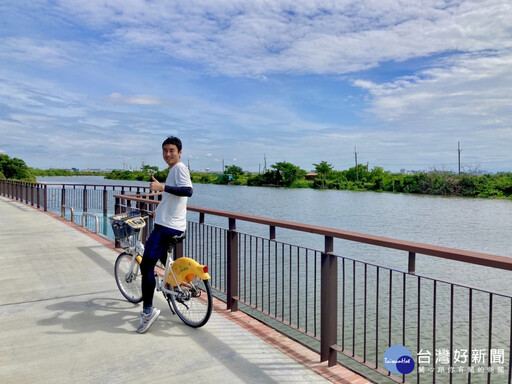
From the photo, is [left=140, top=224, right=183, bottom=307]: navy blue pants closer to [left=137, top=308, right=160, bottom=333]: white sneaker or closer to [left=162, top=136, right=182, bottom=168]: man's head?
[left=137, top=308, right=160, bottom=333]: white sneaker

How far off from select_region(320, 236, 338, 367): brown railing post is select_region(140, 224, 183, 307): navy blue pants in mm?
1348

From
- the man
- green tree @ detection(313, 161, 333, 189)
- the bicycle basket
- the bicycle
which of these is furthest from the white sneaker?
green tree @ detection(313, 161, 333, 189)

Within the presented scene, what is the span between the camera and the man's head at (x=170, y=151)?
3650 millimetres

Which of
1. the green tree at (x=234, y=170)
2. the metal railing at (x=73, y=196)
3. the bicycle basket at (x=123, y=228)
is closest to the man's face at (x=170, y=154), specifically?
the bicycle basket at (x=123, y=228)

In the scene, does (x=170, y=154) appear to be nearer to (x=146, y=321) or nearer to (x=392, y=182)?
Result: (x=146, y=321)

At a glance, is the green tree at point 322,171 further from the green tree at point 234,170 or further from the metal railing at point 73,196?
the metal railing at point 73,196

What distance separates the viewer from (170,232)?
11.9ft

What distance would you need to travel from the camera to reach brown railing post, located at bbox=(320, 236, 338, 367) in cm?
308

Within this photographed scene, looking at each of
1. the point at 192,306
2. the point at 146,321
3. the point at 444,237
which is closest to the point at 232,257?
the point at 192,306

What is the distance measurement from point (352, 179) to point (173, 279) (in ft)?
271

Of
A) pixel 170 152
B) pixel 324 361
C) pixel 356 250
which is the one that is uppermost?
pixel 170 152

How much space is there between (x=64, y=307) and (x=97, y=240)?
4.22 meters

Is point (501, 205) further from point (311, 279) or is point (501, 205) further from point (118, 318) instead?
point (118, 318)

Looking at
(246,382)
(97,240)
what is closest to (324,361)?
(246,382)
